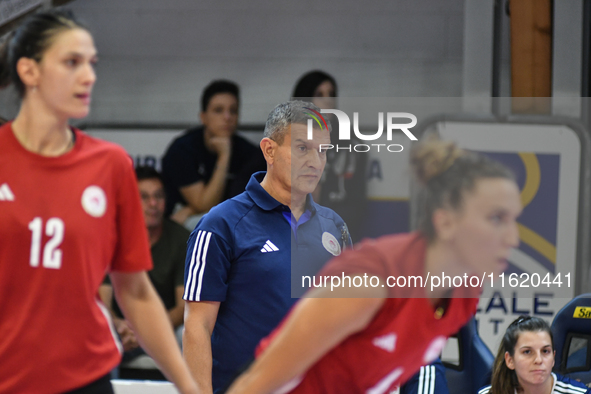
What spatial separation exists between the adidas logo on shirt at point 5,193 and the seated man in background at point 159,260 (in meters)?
2.12

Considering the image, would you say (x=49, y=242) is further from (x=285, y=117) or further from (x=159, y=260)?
(x=159, y=260)

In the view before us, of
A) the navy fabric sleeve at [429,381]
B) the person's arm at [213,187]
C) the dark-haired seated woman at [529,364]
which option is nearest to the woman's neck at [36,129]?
the navy fabric sleeve at [429,381]

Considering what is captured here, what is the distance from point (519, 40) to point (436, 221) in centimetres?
306

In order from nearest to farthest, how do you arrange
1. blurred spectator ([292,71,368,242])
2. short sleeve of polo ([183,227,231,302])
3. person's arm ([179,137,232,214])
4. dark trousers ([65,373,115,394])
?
1. dark trousers ([65,373,115,394])
2. blurred spectator ([292,71,368,242])
3. short sleeve of polo ([183,227,231,302])
4. person's arm ([179,137,232,214])

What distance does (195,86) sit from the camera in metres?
4.47

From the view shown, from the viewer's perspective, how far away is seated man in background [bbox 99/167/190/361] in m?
3.45

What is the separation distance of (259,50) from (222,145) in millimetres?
832

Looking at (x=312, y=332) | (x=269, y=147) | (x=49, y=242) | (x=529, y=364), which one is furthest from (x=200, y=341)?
(x=529, y=364)

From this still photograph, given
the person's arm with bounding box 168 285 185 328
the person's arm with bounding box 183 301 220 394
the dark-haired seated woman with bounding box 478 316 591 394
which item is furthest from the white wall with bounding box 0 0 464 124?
the person's arm with bounding box 183 301 220 394

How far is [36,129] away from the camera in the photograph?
1.32 meters

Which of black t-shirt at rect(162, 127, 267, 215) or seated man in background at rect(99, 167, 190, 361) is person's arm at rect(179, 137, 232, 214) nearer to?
black t-shirt at rect(162, 127, 267, 215)

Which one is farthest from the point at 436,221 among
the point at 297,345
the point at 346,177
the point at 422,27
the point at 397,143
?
the point at 422,27

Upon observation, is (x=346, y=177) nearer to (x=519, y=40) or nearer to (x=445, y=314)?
(x=445, y=314)

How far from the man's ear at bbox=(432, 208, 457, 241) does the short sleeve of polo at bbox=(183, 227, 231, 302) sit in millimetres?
899
